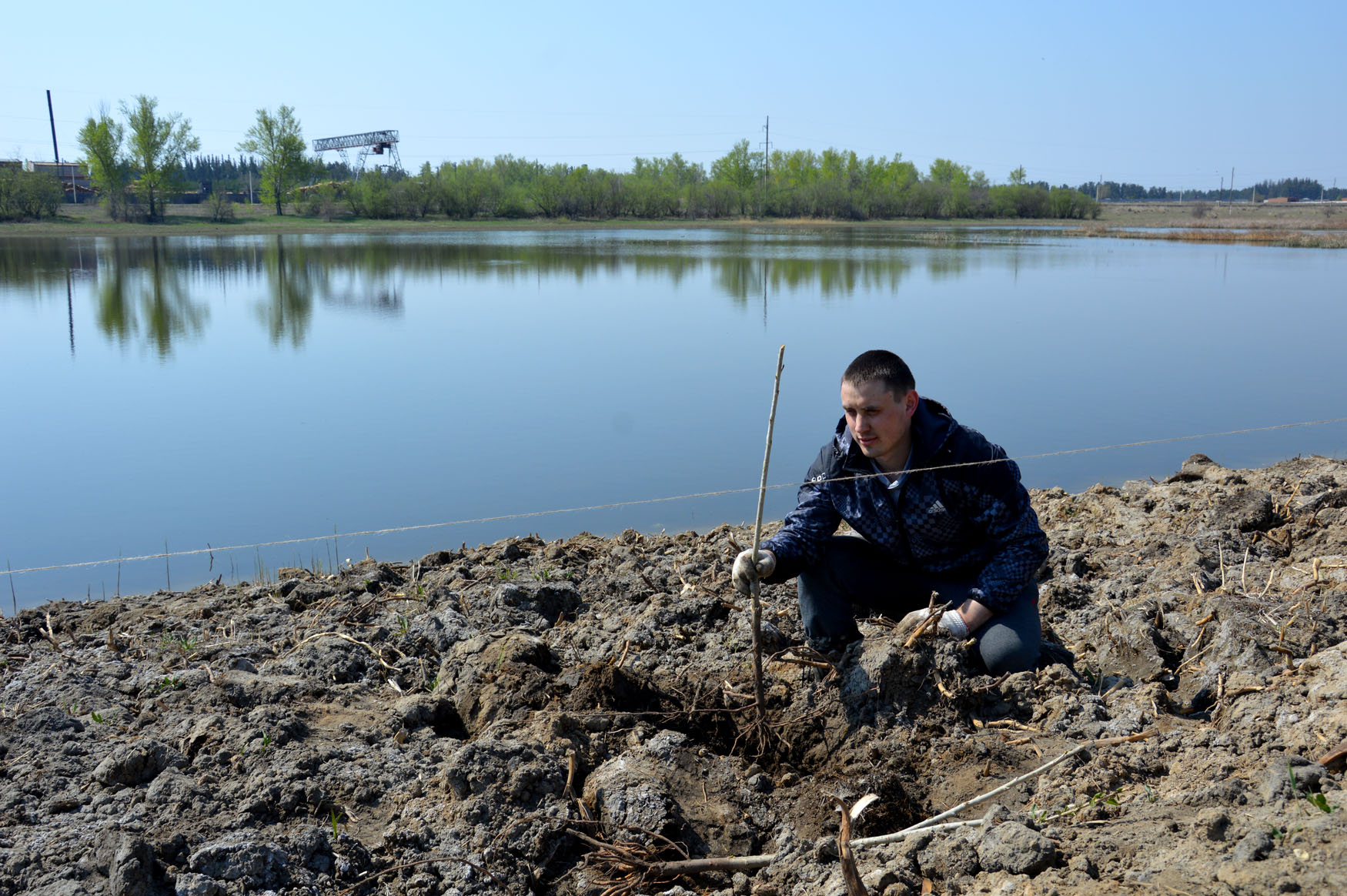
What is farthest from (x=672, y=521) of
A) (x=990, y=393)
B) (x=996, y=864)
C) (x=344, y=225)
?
(x=344, y=225)

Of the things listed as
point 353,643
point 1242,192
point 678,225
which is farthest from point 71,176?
point 1242,192

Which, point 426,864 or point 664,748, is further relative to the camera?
point 664,748

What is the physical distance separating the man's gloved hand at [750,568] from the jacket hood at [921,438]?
0.64m

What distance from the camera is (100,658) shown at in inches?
174

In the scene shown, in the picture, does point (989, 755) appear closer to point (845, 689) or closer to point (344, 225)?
point (845, 689)

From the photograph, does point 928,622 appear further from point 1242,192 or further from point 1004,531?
point 1242,192

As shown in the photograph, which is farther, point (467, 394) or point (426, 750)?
point (467, 394)

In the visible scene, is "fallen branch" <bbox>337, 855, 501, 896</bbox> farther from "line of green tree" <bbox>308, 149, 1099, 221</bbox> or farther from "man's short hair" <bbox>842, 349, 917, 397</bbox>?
"line of green tree" <bbox>308, 149, 1099, 221</bbox>

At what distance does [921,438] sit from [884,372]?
337 mm

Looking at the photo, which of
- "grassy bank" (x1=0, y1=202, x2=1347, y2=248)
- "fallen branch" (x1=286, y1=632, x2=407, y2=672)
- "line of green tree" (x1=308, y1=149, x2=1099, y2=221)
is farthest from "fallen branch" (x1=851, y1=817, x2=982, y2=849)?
"line of green tree" (x1=308, y1=149, x2=1099, y2=221)

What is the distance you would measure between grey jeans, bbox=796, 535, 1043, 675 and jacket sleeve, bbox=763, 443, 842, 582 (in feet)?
0.24

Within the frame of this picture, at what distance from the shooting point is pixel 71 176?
83188mm

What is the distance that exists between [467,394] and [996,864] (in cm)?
1017

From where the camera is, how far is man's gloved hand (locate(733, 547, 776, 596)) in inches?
136
